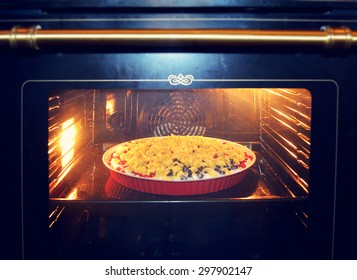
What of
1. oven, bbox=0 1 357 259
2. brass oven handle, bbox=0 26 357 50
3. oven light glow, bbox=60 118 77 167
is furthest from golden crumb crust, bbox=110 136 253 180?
brass oven handle, bbox=0 26 357 50

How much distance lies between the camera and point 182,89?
2.71ft

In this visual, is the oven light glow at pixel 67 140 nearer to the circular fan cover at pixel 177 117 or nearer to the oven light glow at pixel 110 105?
the oven light glow at pixel 110 105

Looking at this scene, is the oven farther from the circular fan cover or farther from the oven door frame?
the circular fan cover

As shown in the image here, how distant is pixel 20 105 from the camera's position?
2.60ft

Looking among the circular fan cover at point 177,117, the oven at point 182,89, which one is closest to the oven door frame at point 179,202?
the oven at point 182,89

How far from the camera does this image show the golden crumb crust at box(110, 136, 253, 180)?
102cm

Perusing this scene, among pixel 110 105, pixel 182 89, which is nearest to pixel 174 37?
pixel 182 89

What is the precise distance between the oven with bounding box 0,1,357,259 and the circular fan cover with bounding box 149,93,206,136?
1.14 ft

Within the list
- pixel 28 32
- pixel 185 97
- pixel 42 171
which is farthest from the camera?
pixel 185 97

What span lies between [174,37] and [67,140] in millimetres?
579

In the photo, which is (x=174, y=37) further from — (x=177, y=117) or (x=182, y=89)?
(x=177, y=117)

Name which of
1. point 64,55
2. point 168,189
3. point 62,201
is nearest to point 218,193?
point 168,189
